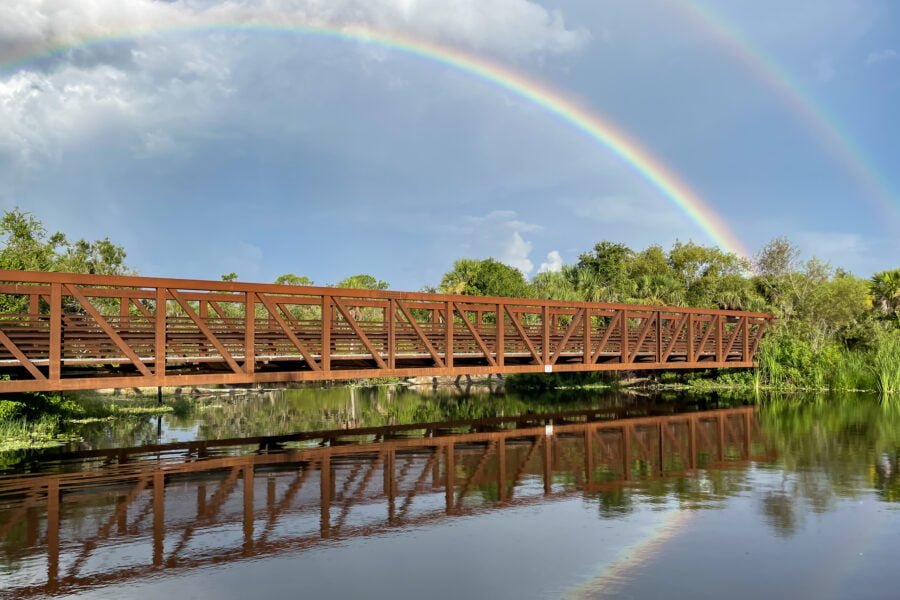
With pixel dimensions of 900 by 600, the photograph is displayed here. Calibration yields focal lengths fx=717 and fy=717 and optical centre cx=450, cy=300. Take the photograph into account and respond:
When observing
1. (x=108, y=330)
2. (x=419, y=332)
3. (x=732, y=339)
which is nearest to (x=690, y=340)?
(x=732, y=339)

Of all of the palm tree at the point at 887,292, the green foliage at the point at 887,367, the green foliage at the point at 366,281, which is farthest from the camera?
the green foliage at the point at 366,281

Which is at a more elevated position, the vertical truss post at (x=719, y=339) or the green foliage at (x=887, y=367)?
the vertical truss post at (x=719, y=339)

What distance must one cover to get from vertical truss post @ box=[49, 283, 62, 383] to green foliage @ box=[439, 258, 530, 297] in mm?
39348

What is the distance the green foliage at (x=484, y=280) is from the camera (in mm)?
56969

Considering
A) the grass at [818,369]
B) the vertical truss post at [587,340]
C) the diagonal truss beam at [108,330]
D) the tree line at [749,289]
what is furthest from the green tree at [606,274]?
the diagonal truss beam at [108,330]

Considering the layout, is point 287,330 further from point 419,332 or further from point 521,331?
point 521,331

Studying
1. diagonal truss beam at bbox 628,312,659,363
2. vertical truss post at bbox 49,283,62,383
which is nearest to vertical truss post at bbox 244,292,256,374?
vertical truss post at bbox 49,283,62,383

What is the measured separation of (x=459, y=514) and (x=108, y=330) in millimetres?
12080

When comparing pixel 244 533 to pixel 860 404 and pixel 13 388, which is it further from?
pixel 860 404

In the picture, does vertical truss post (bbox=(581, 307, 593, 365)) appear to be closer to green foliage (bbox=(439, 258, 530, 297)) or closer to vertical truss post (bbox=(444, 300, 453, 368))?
vertical truss post (bbox=(444, 300, 453, 368))

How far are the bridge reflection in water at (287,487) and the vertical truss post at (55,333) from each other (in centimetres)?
248

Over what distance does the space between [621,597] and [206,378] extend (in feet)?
51.2

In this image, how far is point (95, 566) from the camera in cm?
835

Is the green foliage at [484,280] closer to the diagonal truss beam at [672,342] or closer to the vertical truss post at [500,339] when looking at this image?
the diagonal truss beam at [672,342]
